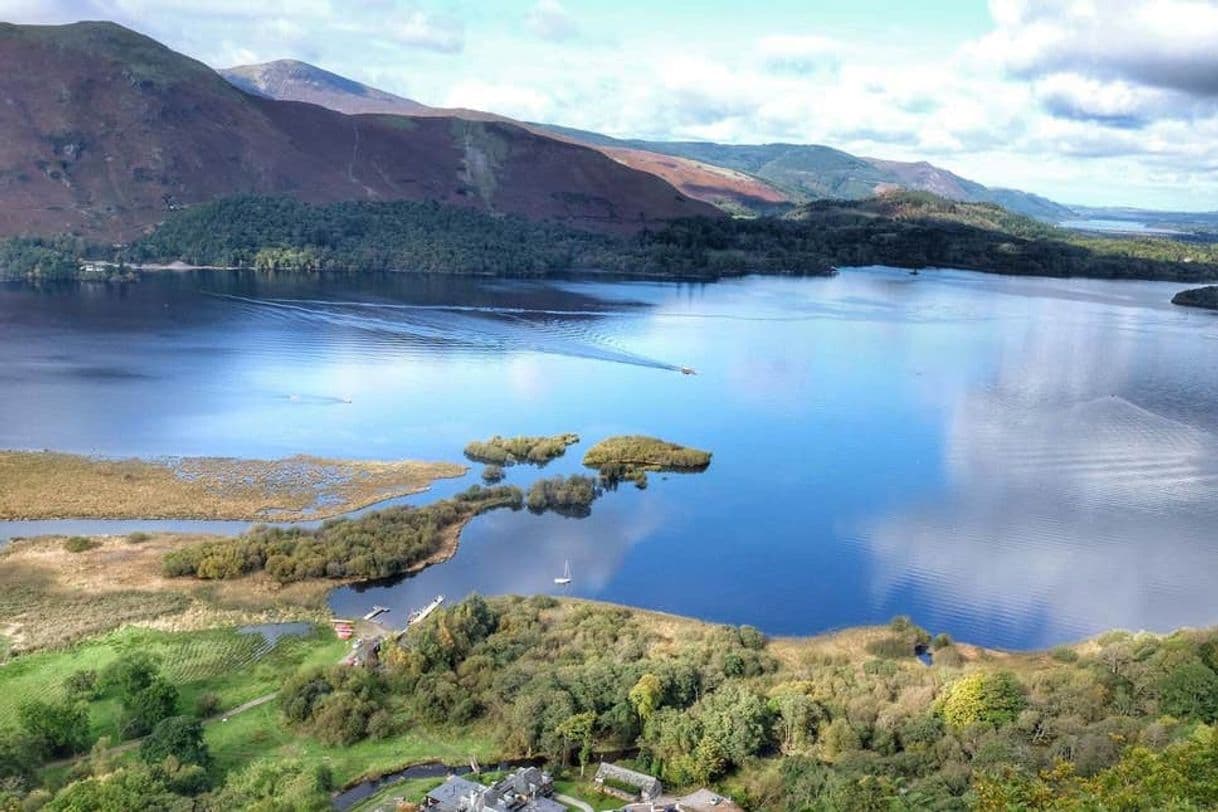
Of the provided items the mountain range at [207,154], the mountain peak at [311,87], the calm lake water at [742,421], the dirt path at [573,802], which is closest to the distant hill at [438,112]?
the mountain peak at [311,87]

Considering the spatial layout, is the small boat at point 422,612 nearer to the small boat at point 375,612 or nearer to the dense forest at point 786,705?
the small boat at point 375,612

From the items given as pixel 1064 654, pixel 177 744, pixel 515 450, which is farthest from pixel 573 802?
pixel 515 450

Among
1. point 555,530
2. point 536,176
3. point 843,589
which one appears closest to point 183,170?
point 536,176

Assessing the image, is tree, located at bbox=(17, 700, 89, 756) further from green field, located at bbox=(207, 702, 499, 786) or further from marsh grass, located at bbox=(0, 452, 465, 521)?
marsh grass, located at bbox=(0, 452, 465, 521)

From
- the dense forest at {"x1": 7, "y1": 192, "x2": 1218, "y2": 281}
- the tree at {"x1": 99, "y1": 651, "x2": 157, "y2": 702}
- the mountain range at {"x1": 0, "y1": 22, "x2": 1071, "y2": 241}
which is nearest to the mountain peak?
the mountain range at {"x1": 0, "y1": 22, "x2": 1071, "y2": 241}

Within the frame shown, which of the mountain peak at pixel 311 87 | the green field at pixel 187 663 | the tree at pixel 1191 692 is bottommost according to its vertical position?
the green field at pixel 187 663

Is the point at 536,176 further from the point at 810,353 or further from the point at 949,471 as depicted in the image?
the point at 949,471
